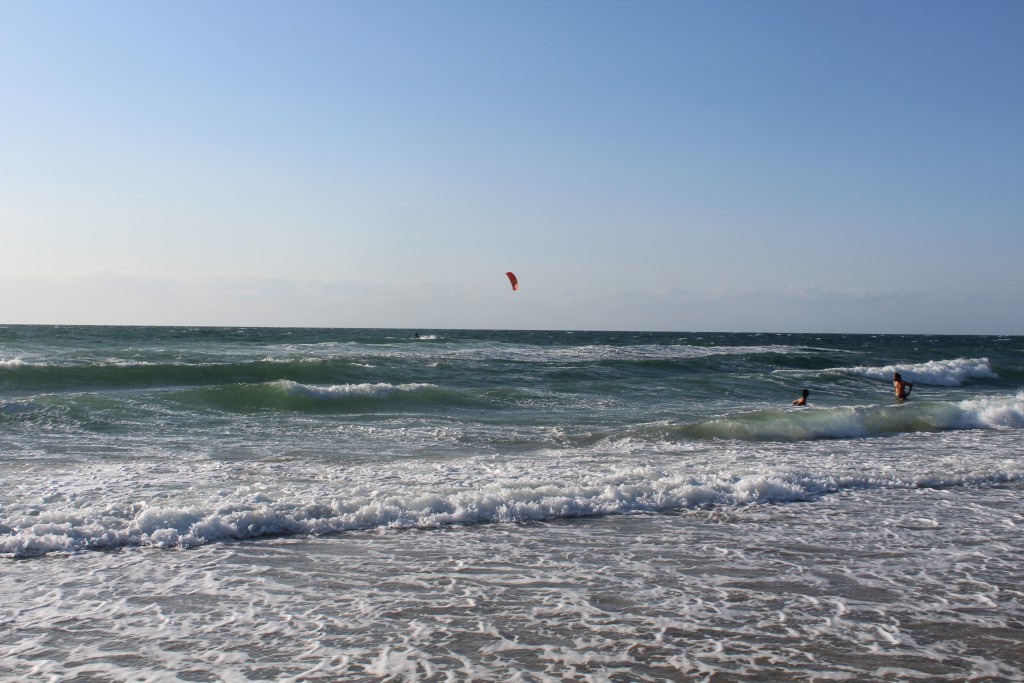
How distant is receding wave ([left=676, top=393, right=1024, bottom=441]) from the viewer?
46.5ft

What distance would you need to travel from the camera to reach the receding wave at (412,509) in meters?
6.76

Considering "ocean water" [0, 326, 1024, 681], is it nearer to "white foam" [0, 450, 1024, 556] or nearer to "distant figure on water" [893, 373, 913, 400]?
"white foam" [0, 450, 1024, 556]

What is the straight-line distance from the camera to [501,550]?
6645 mm

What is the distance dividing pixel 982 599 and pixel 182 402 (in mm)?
15607

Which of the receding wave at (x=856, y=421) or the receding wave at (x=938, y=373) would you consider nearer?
the receding wave at (x=856, y=421)

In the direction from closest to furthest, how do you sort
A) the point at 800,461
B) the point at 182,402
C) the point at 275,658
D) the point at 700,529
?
the point at 275,658 → the point at 700,529 → the point at 800,461 → the point at 182,402

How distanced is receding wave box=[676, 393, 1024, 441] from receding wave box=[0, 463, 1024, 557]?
422 centimetres

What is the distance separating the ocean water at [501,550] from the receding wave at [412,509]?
3 centimetres

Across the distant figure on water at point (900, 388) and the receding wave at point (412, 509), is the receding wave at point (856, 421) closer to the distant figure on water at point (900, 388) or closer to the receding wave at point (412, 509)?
the distant figure on water at point (900, 388)

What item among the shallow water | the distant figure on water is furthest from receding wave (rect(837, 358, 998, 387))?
the shallow water

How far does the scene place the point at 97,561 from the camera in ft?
20.4

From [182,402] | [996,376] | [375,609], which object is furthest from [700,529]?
[996,376]

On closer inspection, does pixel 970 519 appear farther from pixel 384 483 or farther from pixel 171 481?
pixel 171 481

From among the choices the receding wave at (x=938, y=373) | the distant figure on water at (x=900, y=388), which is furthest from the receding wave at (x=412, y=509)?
the receding wave at (x=938, y=373)
